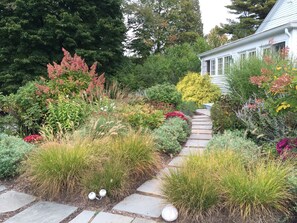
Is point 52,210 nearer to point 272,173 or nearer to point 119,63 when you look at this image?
point 272,173

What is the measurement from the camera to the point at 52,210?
117 inches

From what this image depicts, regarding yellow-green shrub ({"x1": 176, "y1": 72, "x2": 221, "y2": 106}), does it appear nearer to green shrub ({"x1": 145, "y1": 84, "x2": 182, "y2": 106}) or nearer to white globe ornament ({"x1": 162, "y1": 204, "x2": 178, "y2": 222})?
green shrub ({"x1": 145, "y1": 84, "x2": 182, "y2": 106})

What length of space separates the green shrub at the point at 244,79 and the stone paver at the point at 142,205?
343 centimetres

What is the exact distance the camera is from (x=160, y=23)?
23.0 meters

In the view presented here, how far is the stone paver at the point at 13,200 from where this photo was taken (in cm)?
305

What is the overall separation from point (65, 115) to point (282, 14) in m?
11.9

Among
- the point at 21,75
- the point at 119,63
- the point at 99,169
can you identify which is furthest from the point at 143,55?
the point at 99,169

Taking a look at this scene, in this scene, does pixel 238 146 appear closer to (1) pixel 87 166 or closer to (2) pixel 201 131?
(1) pixel 87 166

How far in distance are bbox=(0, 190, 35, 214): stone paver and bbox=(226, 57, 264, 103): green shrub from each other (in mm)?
4471

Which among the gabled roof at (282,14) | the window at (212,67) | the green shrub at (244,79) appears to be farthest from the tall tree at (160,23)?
the green shrub at (244,79)

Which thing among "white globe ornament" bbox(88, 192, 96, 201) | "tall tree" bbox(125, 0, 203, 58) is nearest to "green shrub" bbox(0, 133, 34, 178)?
"white globe ornament" bbox(88, 192, 96, 201)

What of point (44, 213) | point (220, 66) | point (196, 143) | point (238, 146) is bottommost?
point (44, 213)

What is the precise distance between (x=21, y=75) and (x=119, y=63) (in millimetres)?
5294

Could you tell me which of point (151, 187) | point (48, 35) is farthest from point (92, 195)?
point (48, 35)
